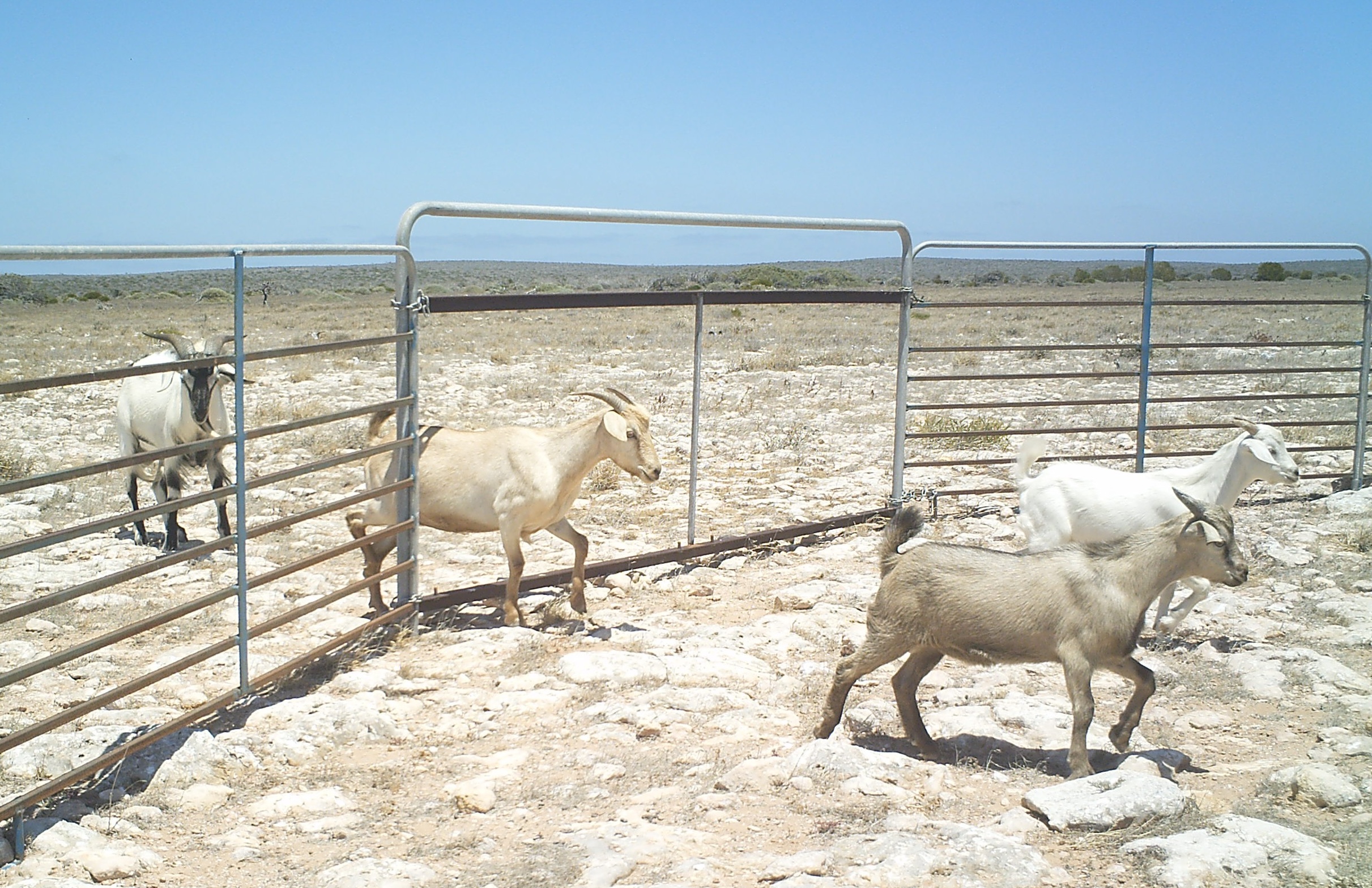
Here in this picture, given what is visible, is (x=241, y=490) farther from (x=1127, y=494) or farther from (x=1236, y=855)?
(x=1127, y=494)

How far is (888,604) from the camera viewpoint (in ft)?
19.1

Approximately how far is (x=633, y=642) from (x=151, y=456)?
3.29 m

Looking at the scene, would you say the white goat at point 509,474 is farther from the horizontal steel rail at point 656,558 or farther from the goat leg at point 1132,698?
the goat leg at point 1132,698

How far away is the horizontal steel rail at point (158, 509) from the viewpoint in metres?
4.61

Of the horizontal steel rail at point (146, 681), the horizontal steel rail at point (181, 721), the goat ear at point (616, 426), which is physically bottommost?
the horizontal steel rail at point (181, 721)

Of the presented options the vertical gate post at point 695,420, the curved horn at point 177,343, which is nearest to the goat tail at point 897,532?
the vertical gate post at point 695,420

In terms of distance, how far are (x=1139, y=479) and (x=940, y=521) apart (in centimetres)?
308

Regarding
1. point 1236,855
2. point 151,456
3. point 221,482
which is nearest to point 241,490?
point 151,456

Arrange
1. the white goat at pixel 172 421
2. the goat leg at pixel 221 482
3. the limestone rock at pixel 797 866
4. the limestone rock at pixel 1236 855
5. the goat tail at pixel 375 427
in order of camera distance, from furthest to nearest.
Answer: the goat leg at pixel 221 482
the white goat at pixel 172 421
the goat tail at pixel 375 427
the limestone rock at pixel 797 866
the limestone rock at pixel 1236 855

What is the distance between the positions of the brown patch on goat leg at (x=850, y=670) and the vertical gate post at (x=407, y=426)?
3.06 metres

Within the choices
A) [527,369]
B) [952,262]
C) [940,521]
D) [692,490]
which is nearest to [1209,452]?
[940,521]

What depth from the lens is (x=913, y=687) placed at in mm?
5887

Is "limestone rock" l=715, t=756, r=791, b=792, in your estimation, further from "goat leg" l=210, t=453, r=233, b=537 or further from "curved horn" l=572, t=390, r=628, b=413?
"goat leg" l=210, t=453, r=233, b=537

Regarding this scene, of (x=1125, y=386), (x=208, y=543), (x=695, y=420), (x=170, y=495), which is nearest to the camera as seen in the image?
(x=208, y=543)
